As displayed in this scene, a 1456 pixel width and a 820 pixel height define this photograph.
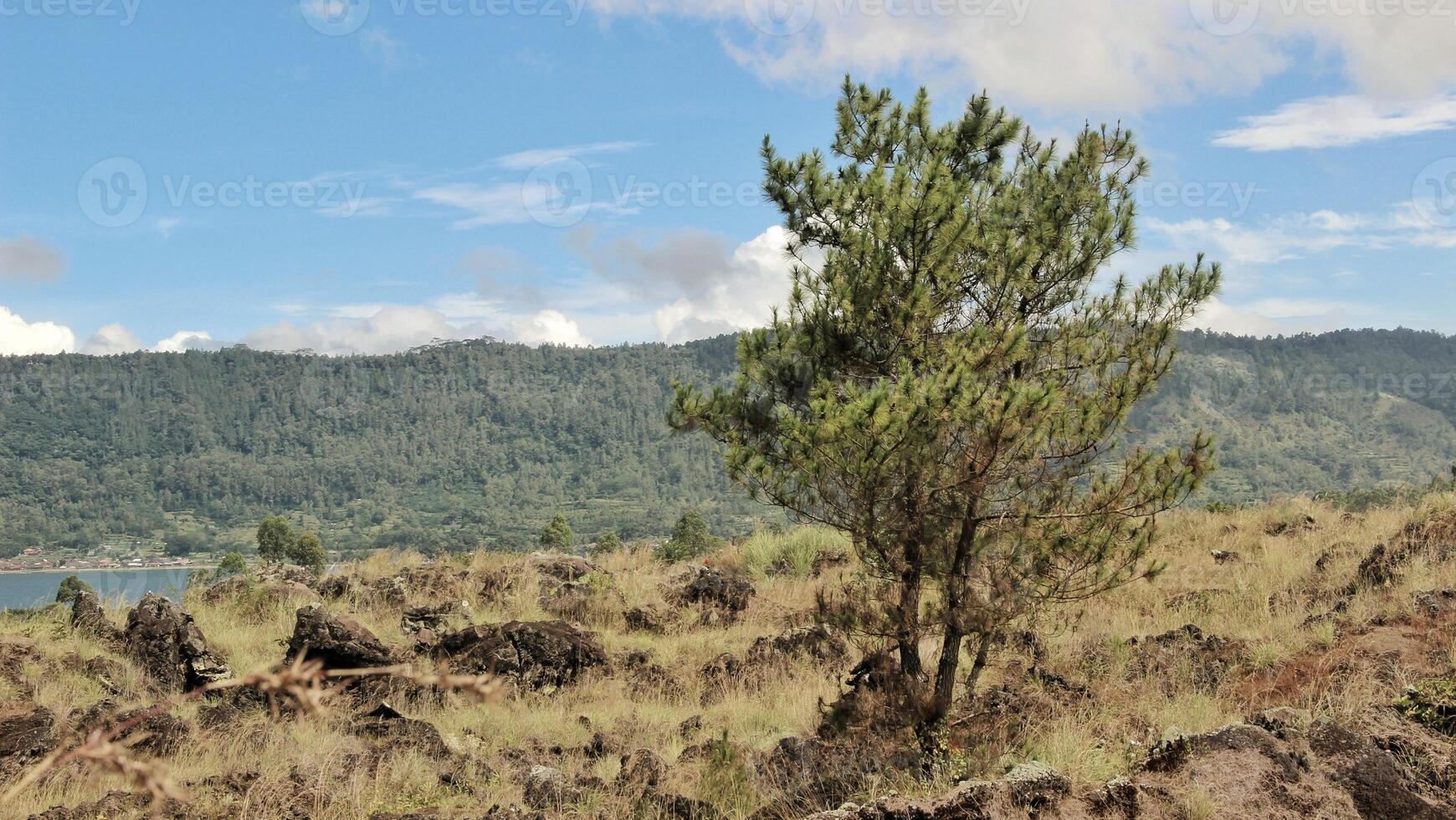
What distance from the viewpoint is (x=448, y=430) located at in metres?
174

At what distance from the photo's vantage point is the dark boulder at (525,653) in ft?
33.7

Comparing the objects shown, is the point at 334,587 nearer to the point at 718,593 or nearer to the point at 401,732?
the point at 718,593

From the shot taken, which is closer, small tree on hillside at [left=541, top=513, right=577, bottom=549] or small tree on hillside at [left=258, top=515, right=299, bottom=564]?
small tree on hillside at [left=541, top=513, right=577, bottom=549]

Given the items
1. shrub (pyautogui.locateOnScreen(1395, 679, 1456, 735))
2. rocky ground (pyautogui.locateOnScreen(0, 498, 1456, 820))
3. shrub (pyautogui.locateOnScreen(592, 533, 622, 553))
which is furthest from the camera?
shrub (pyautogui.locateOnScreen(592, 533, 622, 553))

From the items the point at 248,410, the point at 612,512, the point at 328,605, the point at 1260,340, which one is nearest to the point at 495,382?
the point at 248,410

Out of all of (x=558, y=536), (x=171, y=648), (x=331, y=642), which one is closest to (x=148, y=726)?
(x=331, y=642)

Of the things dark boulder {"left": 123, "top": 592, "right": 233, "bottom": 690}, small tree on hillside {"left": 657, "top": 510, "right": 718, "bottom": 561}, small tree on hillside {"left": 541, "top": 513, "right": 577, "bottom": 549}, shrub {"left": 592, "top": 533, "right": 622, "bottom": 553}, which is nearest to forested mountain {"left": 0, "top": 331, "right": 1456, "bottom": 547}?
small tree on hillside {"left": 657, "top": 510, "right": 718, "bottom": 561}

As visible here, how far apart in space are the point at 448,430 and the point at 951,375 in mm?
174265

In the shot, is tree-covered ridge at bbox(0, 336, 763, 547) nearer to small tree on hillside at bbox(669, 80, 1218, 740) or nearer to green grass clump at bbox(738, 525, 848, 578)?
green grass clump at bbox(738, 525, 848, 578)

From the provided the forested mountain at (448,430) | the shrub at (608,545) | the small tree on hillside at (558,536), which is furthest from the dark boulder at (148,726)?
the forested mountain at (448,430)

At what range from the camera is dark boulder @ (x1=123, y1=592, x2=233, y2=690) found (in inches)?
383

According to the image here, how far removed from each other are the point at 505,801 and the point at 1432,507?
1268 cm

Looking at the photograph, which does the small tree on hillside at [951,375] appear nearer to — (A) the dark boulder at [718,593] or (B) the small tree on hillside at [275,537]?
(A) the dark boulder at [718,593]

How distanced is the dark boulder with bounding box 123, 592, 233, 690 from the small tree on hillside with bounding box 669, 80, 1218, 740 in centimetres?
555
